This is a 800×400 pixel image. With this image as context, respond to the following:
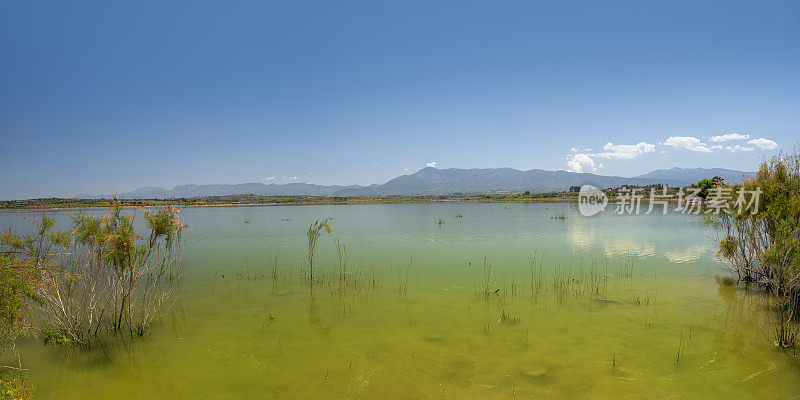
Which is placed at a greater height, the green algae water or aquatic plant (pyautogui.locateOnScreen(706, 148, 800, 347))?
aquatic plant (pyautogui.locateOnScreen(706, 148, 800, 347))

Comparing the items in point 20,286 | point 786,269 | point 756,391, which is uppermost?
point 20,286

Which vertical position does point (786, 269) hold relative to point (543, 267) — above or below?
above

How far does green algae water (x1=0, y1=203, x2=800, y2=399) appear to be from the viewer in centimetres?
755

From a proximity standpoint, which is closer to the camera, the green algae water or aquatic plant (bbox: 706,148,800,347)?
the green algae water

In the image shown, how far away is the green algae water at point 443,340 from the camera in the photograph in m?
7.55

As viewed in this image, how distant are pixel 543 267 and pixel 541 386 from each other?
1179cm

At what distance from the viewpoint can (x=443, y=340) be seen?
9695 mm

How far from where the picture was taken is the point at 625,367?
816 cm

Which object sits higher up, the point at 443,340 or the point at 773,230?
the point at 773,230

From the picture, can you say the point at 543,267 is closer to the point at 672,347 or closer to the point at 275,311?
the point at 672,347

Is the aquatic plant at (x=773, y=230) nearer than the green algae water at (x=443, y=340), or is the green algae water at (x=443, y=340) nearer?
the green algae water at (x=443, y=340)

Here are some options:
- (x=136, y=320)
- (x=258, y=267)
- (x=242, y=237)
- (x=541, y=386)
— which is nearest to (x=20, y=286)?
(x=136, y=320)

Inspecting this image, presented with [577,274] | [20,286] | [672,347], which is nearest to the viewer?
[20,286]

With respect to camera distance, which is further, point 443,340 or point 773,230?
point 773,230
